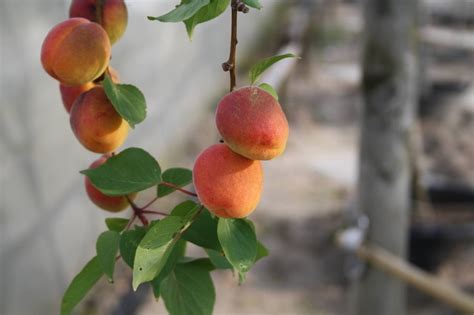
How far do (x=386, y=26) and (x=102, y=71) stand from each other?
1.21 metres

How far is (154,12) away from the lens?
2641mm

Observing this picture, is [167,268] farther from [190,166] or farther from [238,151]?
[190,166]

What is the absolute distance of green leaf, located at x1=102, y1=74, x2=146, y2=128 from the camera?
0.41 m

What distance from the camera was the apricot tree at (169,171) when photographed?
14.5 inches

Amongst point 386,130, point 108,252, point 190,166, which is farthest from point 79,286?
point 190,166

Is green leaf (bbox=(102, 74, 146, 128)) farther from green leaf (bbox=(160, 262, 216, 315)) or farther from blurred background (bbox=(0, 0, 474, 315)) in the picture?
blurred background (bbox=(0, 0, 474, 315))

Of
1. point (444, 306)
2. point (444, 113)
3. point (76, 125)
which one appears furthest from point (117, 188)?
point (444, 113)

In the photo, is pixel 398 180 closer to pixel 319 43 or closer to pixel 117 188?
pixel 117 188

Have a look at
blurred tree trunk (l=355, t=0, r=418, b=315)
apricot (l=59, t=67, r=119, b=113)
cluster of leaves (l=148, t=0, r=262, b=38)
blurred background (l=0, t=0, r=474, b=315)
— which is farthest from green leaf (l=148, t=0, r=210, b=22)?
blurred tree trunk (l=355, t=0, r=418, b=315)

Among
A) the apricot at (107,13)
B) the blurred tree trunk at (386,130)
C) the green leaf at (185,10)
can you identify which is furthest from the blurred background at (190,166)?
the green leaf at (185,10)

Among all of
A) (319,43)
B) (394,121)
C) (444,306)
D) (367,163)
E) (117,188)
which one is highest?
(117,188)

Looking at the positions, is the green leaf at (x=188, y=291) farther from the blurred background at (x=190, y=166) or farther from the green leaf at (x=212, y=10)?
the blurred background at (x=190, y=166)

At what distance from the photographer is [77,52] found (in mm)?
430

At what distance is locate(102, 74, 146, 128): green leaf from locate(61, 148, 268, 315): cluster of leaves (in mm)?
24
